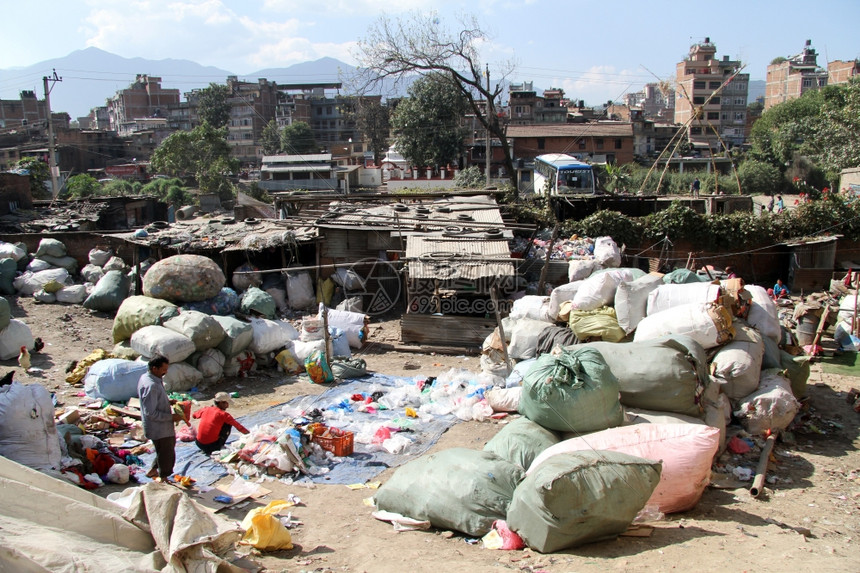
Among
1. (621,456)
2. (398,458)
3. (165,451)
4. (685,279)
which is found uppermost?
(685,279)

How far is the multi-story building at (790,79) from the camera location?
5691 cm

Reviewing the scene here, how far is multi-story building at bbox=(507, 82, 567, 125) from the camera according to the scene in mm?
50469

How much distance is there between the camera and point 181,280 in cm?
947

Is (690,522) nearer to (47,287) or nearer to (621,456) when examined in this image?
(621,456)

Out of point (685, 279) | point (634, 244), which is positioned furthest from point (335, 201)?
point (685, 279)

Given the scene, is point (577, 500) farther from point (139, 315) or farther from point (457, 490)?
point (139, 315)

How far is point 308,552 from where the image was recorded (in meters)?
4.02

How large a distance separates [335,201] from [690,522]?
43.0 feet

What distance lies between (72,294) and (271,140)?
43.4m

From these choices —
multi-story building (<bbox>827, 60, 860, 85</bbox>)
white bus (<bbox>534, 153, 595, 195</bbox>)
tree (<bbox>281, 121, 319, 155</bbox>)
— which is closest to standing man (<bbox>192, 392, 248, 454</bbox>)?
white bus (<bbox>534, 153, 595, 195</bbox>)

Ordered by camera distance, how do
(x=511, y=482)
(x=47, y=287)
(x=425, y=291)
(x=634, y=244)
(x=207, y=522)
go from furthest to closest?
1. (x=634, y=244)
2. (x=47, y=287)
3. (x=425, y=291)
4. (x=511, y=482)
5. (x=207, y=522)

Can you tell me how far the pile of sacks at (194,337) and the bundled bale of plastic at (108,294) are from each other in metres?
2.24

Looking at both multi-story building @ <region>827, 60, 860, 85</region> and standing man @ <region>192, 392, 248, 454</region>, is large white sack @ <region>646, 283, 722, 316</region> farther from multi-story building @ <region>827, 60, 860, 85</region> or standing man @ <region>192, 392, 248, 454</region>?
multi-story building @ <region>827, 60, 860, 85</region>

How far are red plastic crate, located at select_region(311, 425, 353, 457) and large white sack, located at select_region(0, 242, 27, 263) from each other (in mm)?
9966
